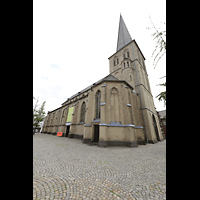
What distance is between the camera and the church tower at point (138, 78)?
1418 cm

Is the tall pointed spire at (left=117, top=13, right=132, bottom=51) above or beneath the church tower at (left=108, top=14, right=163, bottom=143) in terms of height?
above

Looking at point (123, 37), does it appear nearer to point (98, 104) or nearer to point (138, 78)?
point (138, 78)

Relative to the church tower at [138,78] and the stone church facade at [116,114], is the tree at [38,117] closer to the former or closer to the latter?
the stone church facade at [116,114]

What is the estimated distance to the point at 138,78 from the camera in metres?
17.1

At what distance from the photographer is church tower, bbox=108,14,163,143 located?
558 inches

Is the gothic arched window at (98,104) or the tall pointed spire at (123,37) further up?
the tall pointed spire at (123,37)

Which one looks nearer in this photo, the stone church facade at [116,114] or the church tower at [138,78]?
the stone church facade at [116,114]

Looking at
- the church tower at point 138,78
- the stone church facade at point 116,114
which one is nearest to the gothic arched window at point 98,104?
the stone church facade at point 116,114

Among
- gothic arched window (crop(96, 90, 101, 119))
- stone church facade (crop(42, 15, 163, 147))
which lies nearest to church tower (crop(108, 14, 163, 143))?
stone church facade (crop(42, 15, 163, 147))

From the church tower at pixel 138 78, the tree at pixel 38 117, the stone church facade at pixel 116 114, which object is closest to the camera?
the stone church facade at pixel 116 114

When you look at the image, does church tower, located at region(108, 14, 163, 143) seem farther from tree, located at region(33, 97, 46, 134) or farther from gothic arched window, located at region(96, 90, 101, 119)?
tree, located at region(33, 97, 46, 134)

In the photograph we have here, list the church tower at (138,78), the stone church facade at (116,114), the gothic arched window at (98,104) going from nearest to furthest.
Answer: the stone church facade at (116,114), the gothic arched window at (98,104), the church tower at (138,78)

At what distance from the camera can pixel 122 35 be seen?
25703mm
